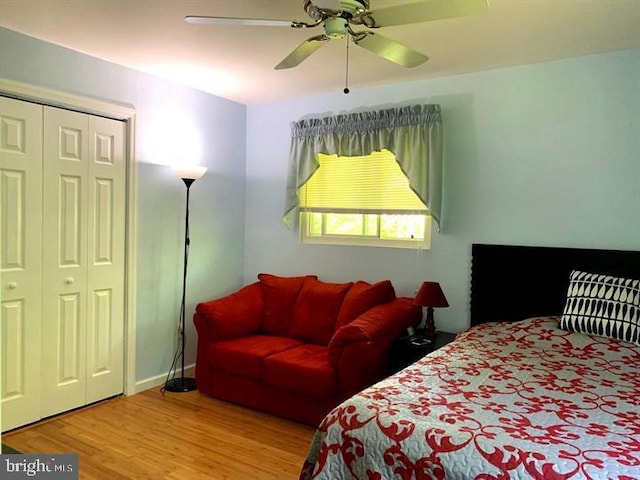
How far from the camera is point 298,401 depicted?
3275 millimetres

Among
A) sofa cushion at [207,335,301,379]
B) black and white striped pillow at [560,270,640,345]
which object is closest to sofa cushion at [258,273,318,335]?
sofa cushion at [207,335,301,379]

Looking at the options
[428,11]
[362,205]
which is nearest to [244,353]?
[362,205]

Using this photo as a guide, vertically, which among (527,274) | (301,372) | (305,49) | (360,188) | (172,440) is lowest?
(172,440)

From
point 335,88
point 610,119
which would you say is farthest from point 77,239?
point 610,119

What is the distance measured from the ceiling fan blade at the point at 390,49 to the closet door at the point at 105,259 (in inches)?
85.6

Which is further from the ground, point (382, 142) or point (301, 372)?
point (382, 142)

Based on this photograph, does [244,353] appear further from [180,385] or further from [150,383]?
[150,383]

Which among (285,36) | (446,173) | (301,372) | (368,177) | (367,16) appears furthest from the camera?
(368,177)

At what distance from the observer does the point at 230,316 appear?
3.76 m

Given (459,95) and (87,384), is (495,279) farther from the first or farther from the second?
(87,384)

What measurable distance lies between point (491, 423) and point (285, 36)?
238 cm

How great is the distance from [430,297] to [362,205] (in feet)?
3.69

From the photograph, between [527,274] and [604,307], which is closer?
[604,307]

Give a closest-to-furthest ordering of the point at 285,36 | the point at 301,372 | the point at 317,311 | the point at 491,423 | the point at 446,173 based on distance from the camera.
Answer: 1. the point at 491,423
2. the point at 285,36
3. the point at 301,372
4. the point at 446,173
5. the point at 317,311
